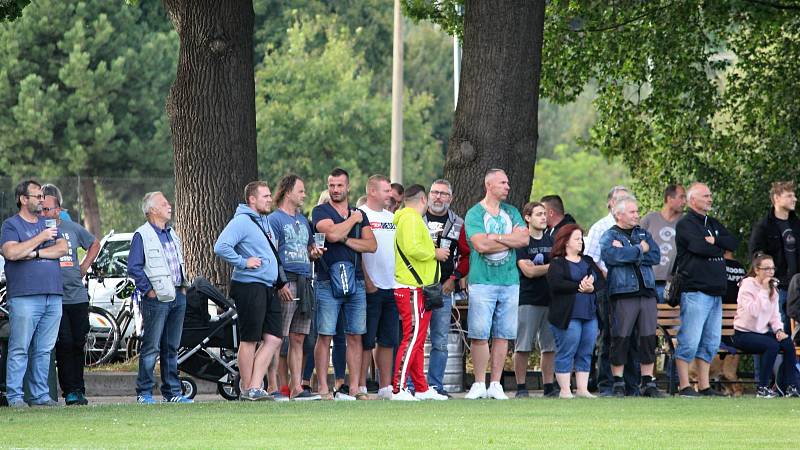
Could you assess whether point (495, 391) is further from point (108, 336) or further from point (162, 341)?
point (108, 336)

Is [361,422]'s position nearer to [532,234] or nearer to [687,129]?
[532,234]

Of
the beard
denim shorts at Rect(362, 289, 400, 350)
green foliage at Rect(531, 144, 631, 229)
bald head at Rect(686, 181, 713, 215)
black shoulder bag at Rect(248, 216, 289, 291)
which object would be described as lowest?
green foliage at Rect(531, 144, 631, 229)

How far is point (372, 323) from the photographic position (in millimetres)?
16297

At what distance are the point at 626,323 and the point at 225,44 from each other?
19.9ft

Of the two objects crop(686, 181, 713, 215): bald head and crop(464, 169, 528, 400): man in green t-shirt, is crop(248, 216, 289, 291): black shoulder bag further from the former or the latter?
crop(686, 181, 713, 215): bald head

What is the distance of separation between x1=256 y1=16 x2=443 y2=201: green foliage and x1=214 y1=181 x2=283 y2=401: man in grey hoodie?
3683 centimetres

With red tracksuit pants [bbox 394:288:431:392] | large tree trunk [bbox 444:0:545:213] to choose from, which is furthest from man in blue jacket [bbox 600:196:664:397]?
large tree trunk [bbox 444:0:545:213]

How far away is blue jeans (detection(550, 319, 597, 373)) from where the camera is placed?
1647cm

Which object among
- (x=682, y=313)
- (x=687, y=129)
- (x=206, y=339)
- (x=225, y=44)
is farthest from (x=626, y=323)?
(x=687, y=129)

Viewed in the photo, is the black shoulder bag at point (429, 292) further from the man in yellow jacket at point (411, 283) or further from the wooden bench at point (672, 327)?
the wooden bench at point (672, 327)

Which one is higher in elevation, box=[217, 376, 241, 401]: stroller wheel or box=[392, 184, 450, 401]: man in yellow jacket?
box=[392, 184, 450, 401]: man in yellow jacket

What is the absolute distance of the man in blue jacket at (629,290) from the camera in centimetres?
1670

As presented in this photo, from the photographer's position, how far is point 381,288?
16.3m

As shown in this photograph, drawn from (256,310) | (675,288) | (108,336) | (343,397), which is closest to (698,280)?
(675,288)
